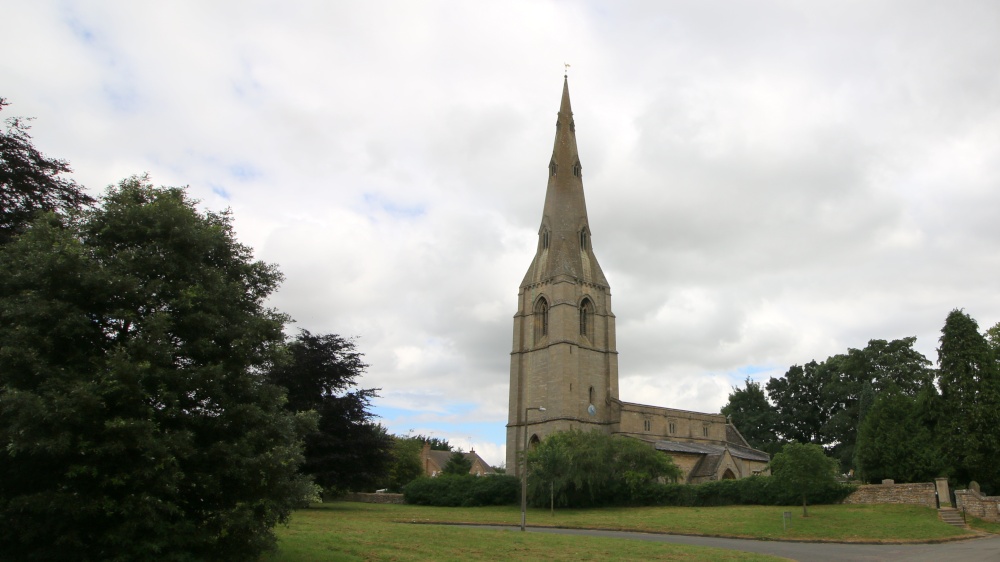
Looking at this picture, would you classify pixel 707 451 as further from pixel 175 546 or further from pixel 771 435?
pixel 175 546

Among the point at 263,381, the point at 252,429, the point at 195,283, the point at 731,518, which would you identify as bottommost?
the point at 731,518

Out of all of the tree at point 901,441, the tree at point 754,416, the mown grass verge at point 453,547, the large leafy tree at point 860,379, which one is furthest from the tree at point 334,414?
the tree at point 754,416

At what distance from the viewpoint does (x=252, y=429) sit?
14.4 m

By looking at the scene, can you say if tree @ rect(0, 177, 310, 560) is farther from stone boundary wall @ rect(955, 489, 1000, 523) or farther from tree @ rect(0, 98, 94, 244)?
stone boundary wall @ rect(955, 489, 1000, 523)

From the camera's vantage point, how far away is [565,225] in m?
70.9

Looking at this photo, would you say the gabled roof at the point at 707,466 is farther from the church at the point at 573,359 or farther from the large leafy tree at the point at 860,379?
the large leafy tree at the point at 860,379

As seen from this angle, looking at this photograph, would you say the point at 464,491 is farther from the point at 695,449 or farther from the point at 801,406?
the point at 801,406

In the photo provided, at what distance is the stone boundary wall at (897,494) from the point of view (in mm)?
33531

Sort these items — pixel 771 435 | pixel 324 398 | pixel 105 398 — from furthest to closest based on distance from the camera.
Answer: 1. pixel 771 435
2. pixel 324 398
3. pixel 105 398

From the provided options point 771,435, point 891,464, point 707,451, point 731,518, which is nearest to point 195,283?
point 731,518

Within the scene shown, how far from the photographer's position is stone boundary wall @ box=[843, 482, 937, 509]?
3353 cm

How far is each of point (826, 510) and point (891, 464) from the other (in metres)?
8.29

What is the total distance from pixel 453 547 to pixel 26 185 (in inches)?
638

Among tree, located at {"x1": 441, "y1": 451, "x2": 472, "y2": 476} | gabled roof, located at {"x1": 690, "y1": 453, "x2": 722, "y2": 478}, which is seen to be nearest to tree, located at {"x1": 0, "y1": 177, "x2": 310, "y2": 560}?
gabled roof, located at {"x1": 690, "y1": 453, "x2": 722, "y2": 478}
